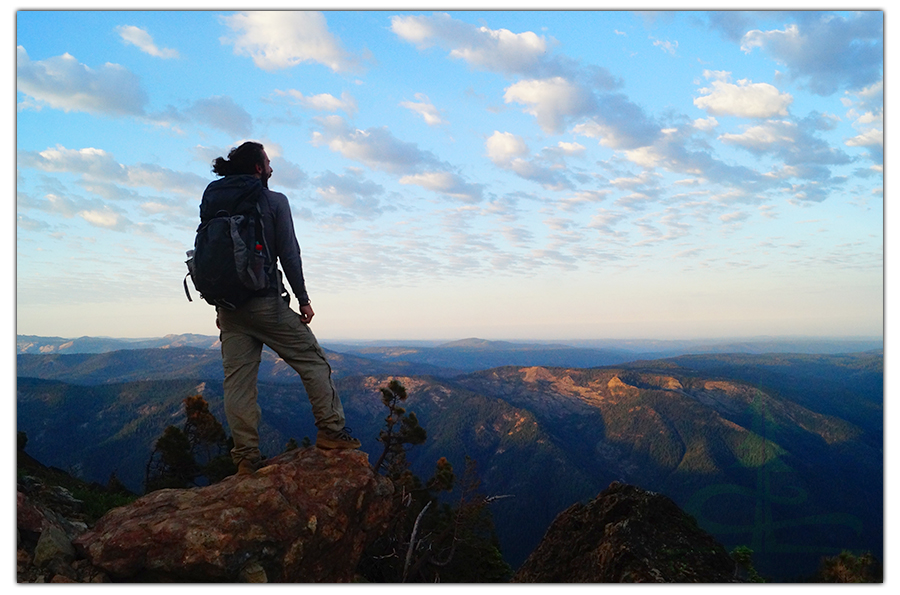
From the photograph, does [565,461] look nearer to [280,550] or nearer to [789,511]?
[789,511]

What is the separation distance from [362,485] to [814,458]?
810 ft

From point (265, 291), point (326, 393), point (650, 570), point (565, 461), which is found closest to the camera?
point (650, 570)

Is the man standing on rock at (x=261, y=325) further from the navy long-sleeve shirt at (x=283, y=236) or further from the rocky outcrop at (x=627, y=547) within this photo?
the rocky outcrop at (x=627, y=547)

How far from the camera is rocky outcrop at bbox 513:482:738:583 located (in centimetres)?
478

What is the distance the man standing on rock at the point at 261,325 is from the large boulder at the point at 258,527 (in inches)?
23.0

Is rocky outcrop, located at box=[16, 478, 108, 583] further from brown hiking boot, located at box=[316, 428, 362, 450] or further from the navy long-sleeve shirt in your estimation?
the navy long-sleeve shirt

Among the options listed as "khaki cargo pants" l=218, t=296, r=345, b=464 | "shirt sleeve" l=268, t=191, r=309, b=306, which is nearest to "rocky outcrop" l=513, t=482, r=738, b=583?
"khaki cargo pants" l=218, t=296, r=345, b=464

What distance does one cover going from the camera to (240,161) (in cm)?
528

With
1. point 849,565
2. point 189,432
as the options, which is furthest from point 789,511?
point 189,432

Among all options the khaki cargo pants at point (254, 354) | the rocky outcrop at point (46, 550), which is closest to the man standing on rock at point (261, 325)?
the khaki cargo pants at point (254, 354)

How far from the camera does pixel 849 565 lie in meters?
15.9

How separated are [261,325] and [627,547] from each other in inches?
186

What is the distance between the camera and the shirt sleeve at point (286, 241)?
517cm

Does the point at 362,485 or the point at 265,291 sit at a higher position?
the point at 265,291
